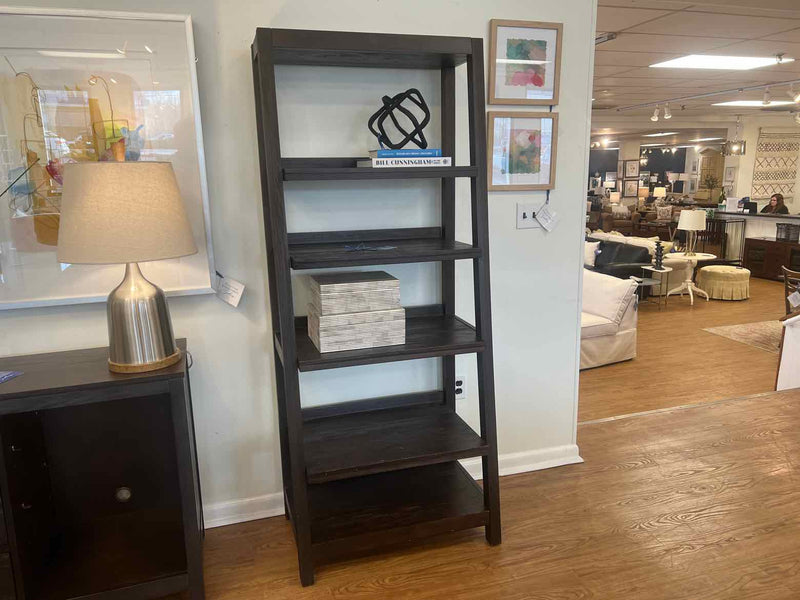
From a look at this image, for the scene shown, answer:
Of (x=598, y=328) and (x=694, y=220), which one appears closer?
(x=598, y=328)

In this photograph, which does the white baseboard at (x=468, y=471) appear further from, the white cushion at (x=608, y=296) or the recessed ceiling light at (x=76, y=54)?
the white cushion at (x=608, y=296)

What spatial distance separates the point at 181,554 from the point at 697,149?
1791 centimetres

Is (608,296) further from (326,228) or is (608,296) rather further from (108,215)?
(108,215)

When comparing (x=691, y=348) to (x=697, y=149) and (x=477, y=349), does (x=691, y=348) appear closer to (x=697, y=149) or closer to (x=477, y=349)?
(x=477, y=349)

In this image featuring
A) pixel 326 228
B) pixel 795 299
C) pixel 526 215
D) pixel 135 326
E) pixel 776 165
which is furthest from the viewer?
pixel 776 165

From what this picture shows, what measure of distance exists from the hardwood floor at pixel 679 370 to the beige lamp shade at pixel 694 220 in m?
1.43

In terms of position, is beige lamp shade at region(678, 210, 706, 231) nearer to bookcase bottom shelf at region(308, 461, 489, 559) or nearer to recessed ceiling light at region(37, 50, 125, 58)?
bookcase bottom shelf at region(308, 461, 489, 559)

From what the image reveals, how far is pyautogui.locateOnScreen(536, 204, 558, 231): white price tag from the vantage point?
2.48m

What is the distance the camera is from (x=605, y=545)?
7.07 ft

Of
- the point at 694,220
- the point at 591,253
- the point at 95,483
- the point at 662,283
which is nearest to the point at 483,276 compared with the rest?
the point at 95,483

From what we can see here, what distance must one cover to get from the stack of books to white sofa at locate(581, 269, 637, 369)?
3.43m

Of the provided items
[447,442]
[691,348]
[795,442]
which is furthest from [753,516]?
[691,348]

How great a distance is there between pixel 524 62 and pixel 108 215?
169 centimetres

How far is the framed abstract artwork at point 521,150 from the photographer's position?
237 centimetres
